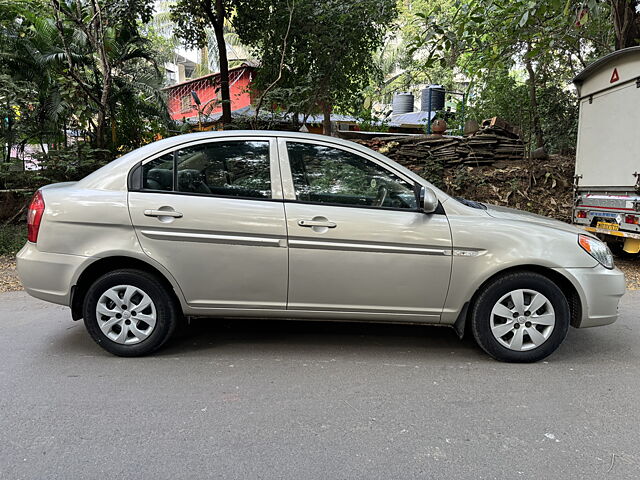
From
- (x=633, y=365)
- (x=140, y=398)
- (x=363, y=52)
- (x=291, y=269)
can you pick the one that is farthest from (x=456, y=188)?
(x=140, y=398)

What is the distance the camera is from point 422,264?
360cm

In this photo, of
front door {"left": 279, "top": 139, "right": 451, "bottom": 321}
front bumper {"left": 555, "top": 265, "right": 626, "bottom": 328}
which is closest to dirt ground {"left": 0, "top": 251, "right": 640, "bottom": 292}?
front bumper {"left": 555, "top": 265, "right": 626, "bottom": 328}

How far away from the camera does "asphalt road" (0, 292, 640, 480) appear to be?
2463mm

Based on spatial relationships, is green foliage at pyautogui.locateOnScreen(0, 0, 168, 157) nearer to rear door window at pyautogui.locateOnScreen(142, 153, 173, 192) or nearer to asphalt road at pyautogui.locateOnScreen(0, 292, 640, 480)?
rear door window at pyautogui.locateOnScreen(142, 153, 173, 192)

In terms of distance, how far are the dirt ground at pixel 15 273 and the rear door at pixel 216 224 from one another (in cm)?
365

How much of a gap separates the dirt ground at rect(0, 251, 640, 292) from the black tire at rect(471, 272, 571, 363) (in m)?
3.35

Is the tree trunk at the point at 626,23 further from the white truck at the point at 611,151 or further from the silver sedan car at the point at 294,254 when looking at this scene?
the silver sedan car at the point at 294,254

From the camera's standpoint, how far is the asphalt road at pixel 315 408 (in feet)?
8.08

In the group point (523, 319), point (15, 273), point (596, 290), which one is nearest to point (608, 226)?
point (596, 290)

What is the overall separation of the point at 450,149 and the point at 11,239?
30.2 feet

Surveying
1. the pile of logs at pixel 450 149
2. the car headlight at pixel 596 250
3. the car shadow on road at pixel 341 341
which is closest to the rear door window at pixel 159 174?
the car shadow on road at pixel 341 341

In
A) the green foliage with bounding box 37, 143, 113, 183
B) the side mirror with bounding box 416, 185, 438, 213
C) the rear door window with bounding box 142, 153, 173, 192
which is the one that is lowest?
the side mirror with bounding box 416, 185, 438, 213

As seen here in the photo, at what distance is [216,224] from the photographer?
3578mm

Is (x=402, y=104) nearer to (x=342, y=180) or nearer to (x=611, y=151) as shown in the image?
(x=611, y=151)
